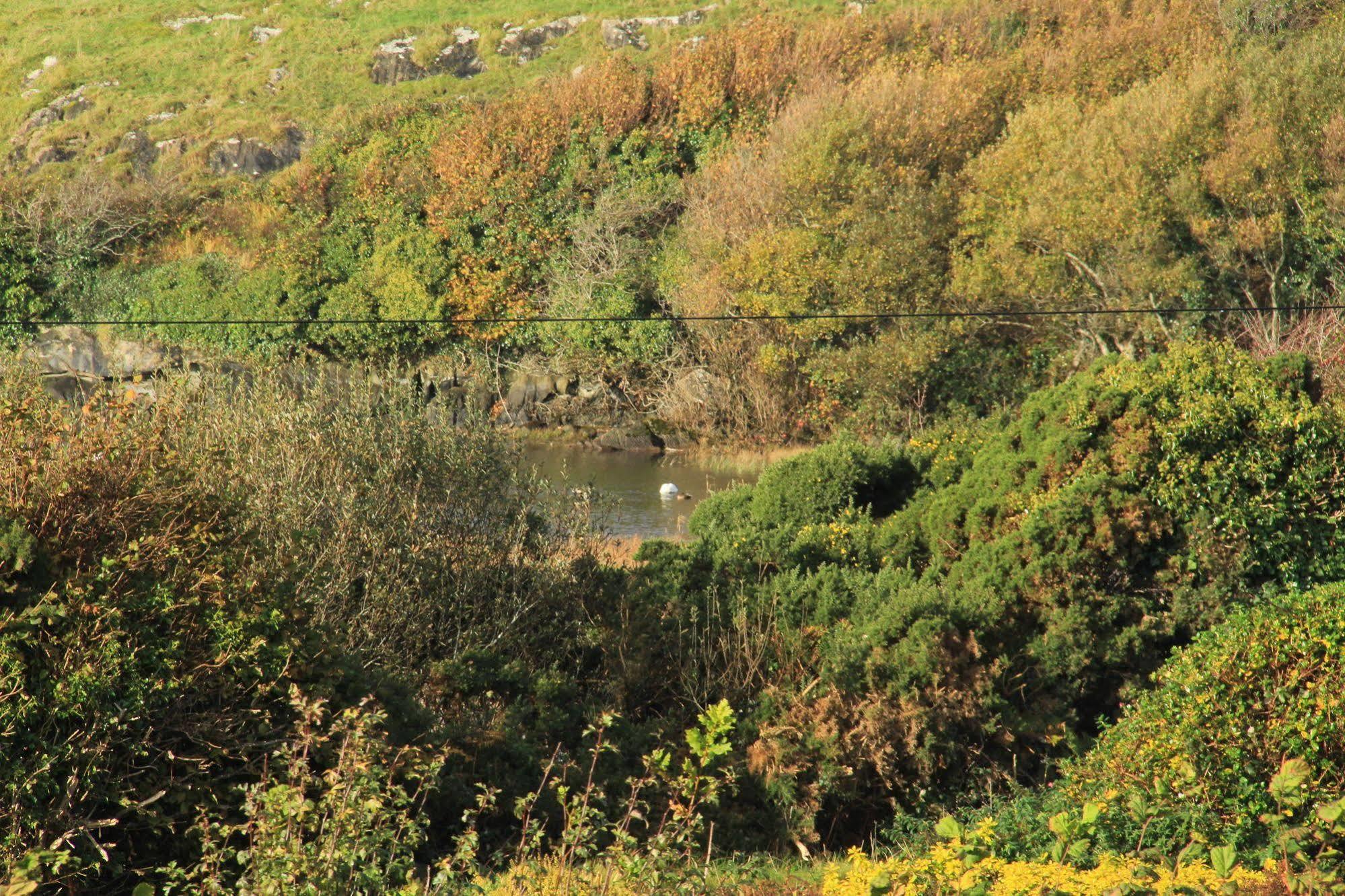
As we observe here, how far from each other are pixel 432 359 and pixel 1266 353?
16.3 meters

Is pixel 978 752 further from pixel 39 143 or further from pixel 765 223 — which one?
pixel 39 143

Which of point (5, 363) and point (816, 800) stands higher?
point (5, 363)

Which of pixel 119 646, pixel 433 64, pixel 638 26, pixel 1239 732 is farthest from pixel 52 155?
pixel 1239 732

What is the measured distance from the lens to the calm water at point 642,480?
16641 mm

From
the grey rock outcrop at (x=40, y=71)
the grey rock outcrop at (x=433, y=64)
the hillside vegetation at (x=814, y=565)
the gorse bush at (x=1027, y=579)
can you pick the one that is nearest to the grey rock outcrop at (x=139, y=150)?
the grey rock outcrop at (x=433, y=64)

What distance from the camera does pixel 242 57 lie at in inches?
1607

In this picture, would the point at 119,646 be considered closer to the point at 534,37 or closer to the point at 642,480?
the point at 642,480

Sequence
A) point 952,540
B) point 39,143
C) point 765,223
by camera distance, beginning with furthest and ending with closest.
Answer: point 39,143
point 765,223
point 952,540

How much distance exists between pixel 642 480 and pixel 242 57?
27.9m

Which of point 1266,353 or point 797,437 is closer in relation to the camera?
point 1266,353

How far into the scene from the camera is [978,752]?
811 cm

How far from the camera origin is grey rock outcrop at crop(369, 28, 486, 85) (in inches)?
1449

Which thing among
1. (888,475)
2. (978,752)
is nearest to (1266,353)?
(888,475)

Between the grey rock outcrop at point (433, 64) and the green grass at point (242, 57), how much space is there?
0.42 m
